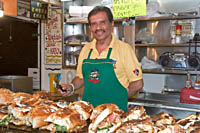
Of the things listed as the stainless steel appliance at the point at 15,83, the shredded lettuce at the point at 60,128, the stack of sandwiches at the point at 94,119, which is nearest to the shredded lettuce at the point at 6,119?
the stack of sandwiches at the point at 94,119

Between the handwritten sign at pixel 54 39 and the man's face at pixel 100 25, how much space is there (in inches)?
131

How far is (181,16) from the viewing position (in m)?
3.75

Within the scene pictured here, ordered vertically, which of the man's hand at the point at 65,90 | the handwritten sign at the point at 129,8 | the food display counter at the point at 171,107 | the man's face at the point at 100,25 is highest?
the handwritten sign at the point at 129,8

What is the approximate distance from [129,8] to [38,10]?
7.66 feet

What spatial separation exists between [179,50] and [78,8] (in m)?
2.01

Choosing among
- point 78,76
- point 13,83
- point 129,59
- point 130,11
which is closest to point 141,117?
point 129,59

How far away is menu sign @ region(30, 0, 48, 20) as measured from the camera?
4570mm

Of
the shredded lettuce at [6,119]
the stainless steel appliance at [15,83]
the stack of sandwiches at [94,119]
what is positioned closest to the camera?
the stack of sandwiches at [94,119]

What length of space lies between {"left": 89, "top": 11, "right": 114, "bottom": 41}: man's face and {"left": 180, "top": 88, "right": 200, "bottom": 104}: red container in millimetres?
1650

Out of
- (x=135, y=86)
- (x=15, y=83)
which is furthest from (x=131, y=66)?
(x=15, y=83)

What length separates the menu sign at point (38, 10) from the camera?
4570mm

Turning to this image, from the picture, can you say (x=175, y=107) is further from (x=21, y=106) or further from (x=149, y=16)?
(x=21, y=106)

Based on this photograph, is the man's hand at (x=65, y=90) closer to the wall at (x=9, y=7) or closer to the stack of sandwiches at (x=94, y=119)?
the stack of sandwiches at (x=94, y=119)

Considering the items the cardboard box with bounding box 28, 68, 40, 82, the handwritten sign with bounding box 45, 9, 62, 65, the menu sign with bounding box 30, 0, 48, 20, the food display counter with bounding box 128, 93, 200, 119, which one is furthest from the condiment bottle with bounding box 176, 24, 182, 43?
→ the cardboard box with bounding box 28, 68, 40, 82
